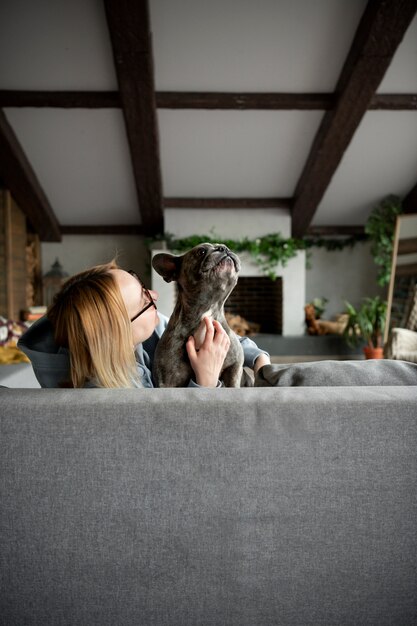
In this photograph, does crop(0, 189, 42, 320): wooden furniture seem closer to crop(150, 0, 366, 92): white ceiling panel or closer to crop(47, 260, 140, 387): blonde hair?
crop(150, 0, 366, 92): white ceiling panel

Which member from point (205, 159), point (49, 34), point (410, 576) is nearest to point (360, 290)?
point (205, 159)

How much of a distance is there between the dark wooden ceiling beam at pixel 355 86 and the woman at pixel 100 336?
360 centimetres

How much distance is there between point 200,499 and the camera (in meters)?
0.85

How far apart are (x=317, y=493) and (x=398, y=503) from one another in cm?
14

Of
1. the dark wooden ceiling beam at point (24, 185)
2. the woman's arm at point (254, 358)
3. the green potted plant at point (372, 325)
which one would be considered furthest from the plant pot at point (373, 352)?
the dark wooden ceiling beam at point (24, 185)

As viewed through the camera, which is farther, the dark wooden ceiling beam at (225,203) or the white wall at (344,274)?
the white wall at (344,274)

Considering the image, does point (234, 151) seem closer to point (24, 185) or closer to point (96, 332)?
point (24, 185)

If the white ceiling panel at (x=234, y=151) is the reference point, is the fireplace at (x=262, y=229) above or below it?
below

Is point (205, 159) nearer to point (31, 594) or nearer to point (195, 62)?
point (195, 62)

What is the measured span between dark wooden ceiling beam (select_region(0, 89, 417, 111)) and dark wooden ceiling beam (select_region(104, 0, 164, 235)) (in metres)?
0.22

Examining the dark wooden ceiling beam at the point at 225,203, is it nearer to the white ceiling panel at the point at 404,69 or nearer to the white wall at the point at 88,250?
the white wall at the point at 88,250

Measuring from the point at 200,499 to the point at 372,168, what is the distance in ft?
19.0

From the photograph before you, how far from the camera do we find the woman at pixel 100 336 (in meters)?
1.03

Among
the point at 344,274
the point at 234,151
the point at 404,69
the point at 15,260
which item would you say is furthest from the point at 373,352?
the point at 15,260
